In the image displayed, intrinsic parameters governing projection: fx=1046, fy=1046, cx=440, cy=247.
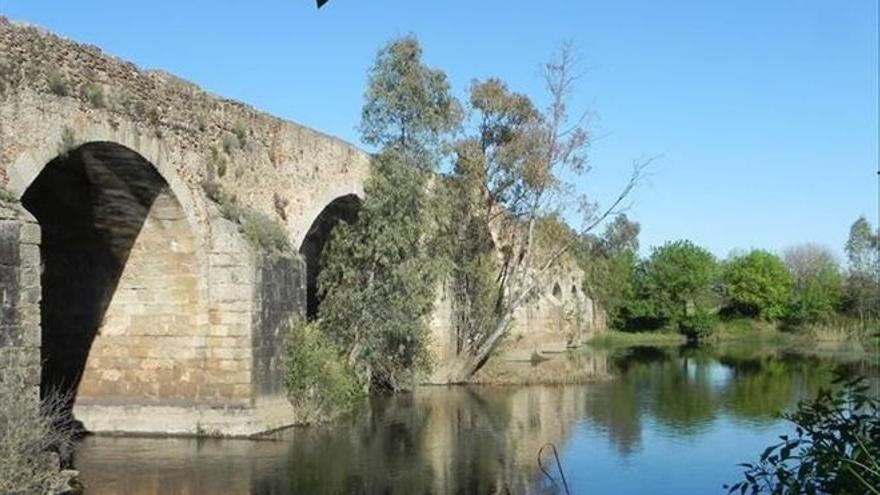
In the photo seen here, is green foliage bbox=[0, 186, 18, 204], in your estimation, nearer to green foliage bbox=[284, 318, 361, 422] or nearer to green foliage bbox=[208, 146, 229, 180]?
green foliage bbox=[208, 146, 229, 180]

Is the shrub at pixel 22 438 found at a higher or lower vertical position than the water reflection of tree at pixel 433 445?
higher

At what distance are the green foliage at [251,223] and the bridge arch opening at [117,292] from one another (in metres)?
0.68

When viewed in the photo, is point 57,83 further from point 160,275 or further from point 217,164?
point 160,275

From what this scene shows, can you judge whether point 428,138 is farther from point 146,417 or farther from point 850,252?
point 850,252

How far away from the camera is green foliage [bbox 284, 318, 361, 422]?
15.6 metres

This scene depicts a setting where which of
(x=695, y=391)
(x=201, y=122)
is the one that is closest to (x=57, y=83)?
(x=201, y=122)

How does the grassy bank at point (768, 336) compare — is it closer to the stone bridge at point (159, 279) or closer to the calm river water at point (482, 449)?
the calm river water at point (482, 449)

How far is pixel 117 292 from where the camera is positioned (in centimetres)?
1482

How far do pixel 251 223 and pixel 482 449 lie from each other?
466 centimetres

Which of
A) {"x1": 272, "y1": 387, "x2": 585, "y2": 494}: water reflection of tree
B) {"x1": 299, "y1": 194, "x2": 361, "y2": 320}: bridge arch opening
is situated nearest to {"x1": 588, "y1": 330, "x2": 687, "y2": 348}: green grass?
{"x1": 299, "y1": 194, "x2": 361, "y2": 320}: bridge arch opening

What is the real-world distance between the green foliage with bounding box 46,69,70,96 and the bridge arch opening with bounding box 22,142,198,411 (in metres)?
2.18

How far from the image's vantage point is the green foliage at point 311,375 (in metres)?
15.6

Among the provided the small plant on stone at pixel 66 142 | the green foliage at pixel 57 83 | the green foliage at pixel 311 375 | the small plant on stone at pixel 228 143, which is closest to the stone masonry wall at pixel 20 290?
the small plant on stone at pixel 66 142

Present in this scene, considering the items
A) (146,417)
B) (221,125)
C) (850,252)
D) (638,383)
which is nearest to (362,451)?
(146,417)
